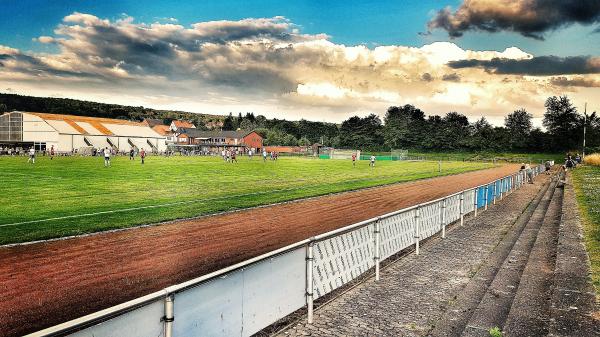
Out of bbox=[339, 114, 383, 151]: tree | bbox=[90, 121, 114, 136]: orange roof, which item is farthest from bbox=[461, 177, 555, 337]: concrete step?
bbox=[339, 114, 383, 151]: tree

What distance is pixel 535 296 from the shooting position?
8.05 metres

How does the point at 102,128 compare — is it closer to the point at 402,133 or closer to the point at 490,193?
the point at 402,133

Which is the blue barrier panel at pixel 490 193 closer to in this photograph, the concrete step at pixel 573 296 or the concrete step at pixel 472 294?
the concrete step at pixel 472 294

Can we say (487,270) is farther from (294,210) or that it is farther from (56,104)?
(56,104)

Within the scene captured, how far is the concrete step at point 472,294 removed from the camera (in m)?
6.81

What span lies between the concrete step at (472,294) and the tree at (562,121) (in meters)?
111

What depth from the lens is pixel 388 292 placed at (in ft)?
27.8

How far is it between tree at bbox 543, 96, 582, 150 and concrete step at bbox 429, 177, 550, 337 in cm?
11114

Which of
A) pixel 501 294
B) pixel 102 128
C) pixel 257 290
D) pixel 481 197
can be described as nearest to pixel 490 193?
pixel 481 197

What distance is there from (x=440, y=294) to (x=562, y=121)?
454 feet

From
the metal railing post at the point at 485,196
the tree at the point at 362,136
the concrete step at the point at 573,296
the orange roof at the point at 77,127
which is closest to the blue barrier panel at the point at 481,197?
the metal railing post at the point at 485,196

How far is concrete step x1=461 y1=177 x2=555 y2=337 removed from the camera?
6.80 meters

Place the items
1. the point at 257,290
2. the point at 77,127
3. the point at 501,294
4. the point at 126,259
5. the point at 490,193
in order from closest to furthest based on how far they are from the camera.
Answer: the point at 257,290
the point at 501,294
the point at 126,259
the point at 490,193
the point at 77,127

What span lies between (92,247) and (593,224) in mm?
15204
